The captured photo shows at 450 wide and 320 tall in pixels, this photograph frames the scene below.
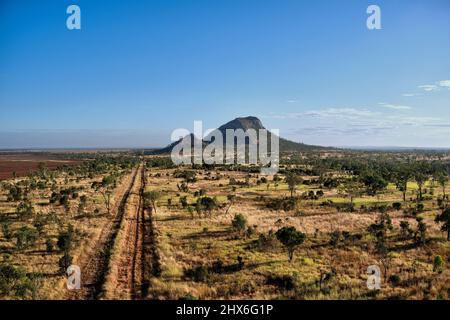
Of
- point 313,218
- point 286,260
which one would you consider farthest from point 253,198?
point 286,260

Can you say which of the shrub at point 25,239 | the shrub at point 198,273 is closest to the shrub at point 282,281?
the shrub at point 198,273

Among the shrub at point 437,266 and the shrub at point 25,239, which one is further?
the shrub at point 25,239

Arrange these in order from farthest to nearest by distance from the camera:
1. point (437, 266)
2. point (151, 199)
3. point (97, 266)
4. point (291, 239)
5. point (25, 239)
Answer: point (151, 199) → point (25, 239) → point (291, 239) → point (97, 266) → point (437, 266)

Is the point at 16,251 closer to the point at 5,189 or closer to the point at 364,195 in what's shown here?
the point at 5,189

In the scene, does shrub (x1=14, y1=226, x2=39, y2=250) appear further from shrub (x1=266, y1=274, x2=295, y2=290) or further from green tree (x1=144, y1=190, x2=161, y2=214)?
shrub (x1=266, y1=274, x2=295, y2=290)

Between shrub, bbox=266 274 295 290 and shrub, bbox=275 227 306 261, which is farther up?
shrub, bbox=275 227 306 261

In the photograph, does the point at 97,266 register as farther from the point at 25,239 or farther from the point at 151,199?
the point at 151,199
